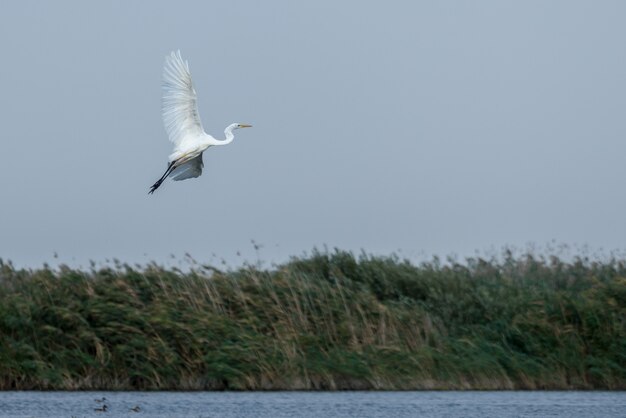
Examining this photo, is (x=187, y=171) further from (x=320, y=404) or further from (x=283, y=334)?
(x=320, y=404)

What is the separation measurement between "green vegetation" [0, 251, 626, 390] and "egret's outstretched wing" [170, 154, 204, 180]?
187 centimetres

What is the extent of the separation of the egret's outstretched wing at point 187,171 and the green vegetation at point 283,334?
1.87 metres

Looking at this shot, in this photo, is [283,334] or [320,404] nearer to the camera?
[320,404]

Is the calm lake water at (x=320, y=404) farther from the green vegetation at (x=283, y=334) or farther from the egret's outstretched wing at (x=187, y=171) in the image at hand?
the egret's outstretched wing at (x=187, y=171)

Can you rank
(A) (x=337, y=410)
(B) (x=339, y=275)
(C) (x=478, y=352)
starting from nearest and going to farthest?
1. (A) (x=337, y=410)
2. (C) (x=478, y=352)
3. (B) (x=339, y=275)

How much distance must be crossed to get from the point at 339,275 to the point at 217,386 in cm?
324

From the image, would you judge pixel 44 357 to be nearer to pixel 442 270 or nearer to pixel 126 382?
pixel 126 382

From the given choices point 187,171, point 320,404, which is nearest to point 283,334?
point 320,404

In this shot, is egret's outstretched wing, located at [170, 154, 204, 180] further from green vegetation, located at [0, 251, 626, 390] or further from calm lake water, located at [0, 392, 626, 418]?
calm lake water, located at [0, 392, 626, 418]

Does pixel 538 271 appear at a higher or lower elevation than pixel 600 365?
higher

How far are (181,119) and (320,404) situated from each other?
172 inches

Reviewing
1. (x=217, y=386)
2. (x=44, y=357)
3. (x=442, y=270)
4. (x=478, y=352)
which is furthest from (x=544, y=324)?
(x=44, y=357)

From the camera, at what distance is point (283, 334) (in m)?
24.8

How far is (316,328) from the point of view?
25.1m
